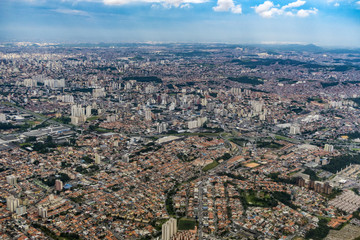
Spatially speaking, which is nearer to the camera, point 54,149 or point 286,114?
point 54,149

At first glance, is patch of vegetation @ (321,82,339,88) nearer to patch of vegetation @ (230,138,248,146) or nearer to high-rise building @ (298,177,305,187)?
patch of vegetation @ (230,138,248,146)

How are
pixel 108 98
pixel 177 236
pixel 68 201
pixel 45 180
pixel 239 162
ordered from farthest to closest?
pixel 108 98 → pixel 239 162 → pixel 45 180 → pixel 68 201 → pixel 177 236

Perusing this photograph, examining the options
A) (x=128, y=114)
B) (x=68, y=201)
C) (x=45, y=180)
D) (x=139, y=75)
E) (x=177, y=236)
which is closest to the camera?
(x=177, y=236)

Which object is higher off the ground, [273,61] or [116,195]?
[273,61]

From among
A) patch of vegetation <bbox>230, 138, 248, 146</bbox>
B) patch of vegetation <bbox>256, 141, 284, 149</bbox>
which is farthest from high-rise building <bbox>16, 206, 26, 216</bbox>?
patch of vegetation <bbox>256, 141, 284, 149</bbox>

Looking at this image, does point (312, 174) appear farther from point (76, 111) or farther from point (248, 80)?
point (248, 80)

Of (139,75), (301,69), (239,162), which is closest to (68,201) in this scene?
(239,162)

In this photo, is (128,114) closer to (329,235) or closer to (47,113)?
(47,113)

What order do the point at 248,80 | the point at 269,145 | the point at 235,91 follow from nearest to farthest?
the point at 269,145 → the point at 235,91 → the point at 248,80

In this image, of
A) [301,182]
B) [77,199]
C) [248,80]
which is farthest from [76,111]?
[248,80]
